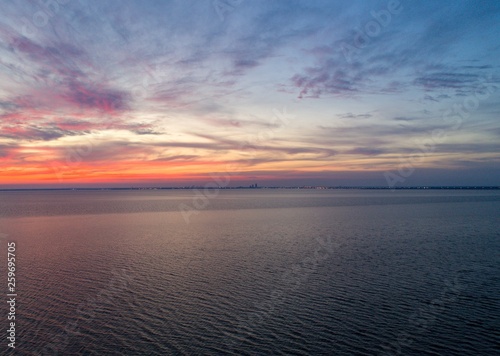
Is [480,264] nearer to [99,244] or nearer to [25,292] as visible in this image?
[25,292]

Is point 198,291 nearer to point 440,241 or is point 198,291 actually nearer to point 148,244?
point 148,244

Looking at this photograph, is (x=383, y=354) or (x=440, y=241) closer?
(x=383, y=354)

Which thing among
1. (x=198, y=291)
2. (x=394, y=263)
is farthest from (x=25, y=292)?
(x=394, y=263)

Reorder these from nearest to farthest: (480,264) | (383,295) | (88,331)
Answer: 1. (88,331)
2. (383,295)
3. (480,264)

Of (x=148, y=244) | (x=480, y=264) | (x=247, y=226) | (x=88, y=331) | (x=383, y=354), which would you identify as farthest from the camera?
(x=247, y=226)

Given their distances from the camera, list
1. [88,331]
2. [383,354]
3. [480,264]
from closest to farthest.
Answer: [383,354] → [88,331] → [480,264]

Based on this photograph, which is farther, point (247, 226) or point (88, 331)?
point (247, 226)

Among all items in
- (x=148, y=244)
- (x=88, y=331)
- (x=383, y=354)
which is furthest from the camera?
(x=148, y=244)

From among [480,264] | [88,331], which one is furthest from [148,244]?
[480,264]
